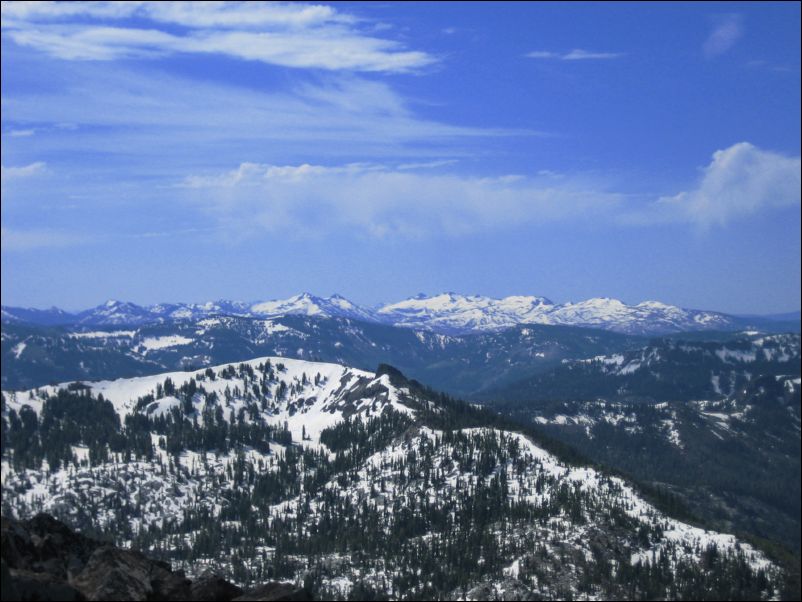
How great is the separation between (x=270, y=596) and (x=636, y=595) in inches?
6263

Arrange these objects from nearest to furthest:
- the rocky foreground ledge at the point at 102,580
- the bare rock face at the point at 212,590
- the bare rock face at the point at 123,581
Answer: the rocky foreground ledge at the point at 102,580
the bare rock face at the point at 123,581
the bare rock face at the point at 212,590

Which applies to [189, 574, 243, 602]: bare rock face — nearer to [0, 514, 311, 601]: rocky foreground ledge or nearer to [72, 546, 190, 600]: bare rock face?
[0, 514, 311, 601]: rocky foreground ledge

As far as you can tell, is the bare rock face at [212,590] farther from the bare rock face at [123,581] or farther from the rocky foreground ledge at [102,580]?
the bare rock face at [123,581]

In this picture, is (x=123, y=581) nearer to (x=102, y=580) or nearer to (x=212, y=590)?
(x=102, y=580)

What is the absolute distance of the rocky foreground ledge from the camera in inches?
2112

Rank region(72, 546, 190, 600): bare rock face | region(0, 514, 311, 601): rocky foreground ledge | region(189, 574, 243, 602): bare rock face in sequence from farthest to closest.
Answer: region(189, 574, 243, 602): bare rock face, region(72, 546, 190, 600): bare rock face, region(0, 514, 311, 601): rocky foreground ledge

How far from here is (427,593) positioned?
199125 millimetres

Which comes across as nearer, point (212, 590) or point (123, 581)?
point (123, 581)

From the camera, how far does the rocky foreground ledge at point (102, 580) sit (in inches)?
2112

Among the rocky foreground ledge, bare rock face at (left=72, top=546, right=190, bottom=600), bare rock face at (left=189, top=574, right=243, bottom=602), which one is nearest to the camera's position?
the rocky foreground ledge

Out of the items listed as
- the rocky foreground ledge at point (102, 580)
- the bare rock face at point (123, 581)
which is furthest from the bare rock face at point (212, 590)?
the bare rock face at point (123, 581)

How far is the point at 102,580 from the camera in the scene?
60906 mm

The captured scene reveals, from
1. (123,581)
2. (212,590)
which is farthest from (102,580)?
(212,590)

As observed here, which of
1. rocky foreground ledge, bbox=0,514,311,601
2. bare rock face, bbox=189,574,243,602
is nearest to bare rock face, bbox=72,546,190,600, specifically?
rocky foreground ledge, bbox=0,514,311,601
